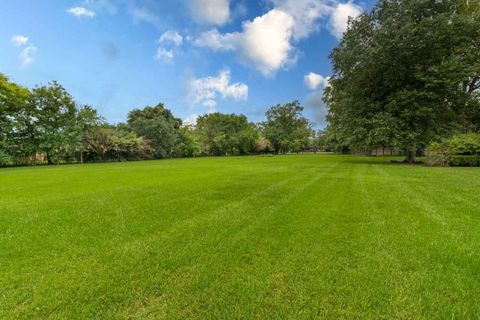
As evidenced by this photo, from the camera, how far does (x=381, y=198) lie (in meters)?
6.18

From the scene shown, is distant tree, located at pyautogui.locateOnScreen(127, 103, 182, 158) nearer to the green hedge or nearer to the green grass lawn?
the green grass lawn

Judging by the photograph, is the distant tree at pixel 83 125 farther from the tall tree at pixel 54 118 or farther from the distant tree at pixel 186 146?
the distant tree at pixel 186 146

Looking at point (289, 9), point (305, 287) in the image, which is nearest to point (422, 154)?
point (289, 9)

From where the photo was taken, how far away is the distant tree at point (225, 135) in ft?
161

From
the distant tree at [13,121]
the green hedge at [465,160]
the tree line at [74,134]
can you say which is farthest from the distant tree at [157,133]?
the green hedge at [465,160]

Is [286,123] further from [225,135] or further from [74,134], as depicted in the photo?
[74,134]

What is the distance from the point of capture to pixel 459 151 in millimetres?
13719

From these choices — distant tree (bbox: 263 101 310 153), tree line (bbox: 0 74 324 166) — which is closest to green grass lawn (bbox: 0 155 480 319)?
tree line (bbox: 0 74 324 166)

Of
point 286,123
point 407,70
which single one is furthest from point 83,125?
point 286,123

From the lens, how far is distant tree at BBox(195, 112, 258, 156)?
4922cm

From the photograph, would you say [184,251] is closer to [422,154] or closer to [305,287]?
[305,287]

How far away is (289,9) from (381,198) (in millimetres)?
13193

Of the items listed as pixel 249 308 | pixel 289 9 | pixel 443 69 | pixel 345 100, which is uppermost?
pixel 289 9

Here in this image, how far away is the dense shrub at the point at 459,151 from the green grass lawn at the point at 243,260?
33.9 ft
